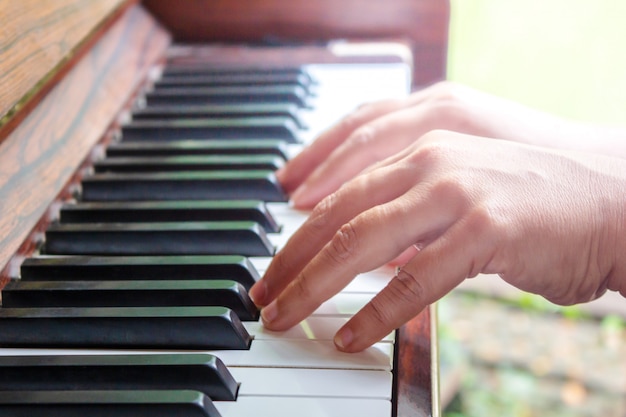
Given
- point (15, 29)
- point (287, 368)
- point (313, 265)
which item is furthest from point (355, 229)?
point (15, 29)

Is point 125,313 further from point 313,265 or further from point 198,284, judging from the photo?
point 313,265

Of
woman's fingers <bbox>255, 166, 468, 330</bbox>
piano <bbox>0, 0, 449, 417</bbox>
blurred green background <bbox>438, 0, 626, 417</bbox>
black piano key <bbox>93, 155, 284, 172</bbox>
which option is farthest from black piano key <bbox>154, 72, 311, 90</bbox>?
blurred green background <bbox>438, 0, 626, 417</bbox>

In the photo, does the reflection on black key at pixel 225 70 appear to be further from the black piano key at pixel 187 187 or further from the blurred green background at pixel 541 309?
the blurred green background at pixel 541 309

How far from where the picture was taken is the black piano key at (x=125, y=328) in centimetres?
86

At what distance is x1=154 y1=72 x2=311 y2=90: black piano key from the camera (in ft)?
5.28

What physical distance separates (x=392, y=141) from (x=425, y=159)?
10.7 inches

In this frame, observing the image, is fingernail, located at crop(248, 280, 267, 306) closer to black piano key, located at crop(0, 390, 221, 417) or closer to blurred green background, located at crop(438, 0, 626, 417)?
black piano key, located at crop(0, 390, 221, 417)

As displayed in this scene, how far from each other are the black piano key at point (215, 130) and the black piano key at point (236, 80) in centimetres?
20

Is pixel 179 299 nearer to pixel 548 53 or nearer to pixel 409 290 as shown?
pixel 409 290

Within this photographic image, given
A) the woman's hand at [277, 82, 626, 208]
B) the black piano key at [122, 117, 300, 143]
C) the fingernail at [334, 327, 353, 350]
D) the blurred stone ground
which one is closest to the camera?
the fingernail at [334, 327, 353, 350]

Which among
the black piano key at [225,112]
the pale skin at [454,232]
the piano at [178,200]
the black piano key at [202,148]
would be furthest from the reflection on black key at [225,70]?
the pale skin at [454,232]

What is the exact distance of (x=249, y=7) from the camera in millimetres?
1826

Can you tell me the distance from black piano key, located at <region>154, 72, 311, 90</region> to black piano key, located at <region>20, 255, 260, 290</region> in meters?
0.68

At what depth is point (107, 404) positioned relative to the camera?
2.43ft
